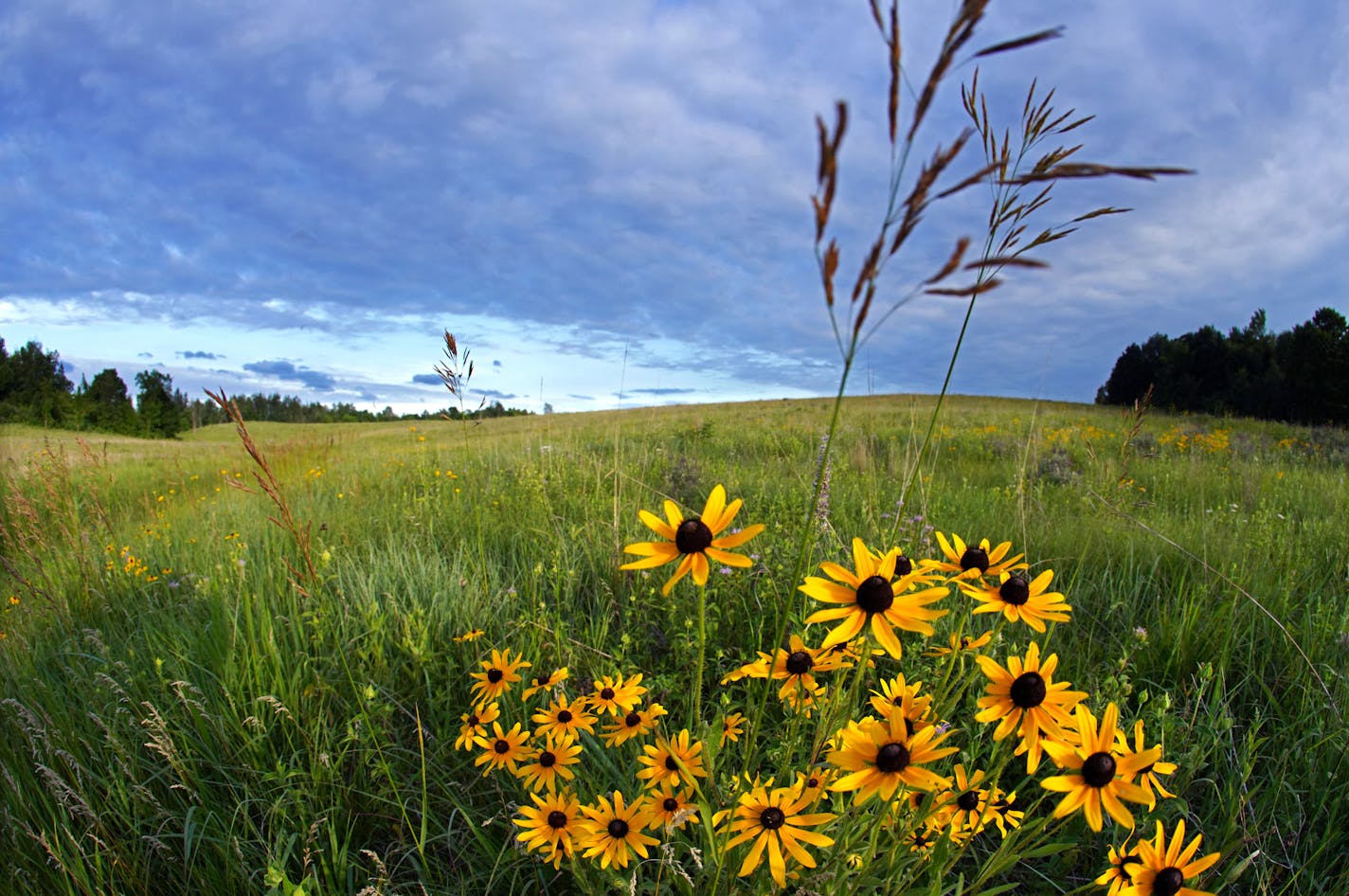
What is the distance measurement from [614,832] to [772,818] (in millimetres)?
335

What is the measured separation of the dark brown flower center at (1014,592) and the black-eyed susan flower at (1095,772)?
0.58 ft

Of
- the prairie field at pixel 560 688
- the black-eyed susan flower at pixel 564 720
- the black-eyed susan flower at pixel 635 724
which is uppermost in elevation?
the black-eyed susan flower at pixel 635 724

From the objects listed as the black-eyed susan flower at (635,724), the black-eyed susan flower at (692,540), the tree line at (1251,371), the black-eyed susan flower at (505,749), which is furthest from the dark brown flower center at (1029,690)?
the tree line at (1251,371)

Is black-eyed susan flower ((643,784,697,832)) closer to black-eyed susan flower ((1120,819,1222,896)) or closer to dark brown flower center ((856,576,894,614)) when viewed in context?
dark brown flower center ((856,576,894,614))

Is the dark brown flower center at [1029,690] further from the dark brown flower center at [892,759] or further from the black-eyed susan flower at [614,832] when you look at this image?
the black-eyed susan flower at [614,832]

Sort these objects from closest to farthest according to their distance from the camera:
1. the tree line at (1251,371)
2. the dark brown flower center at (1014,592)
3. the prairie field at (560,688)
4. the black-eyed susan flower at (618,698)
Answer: the dark brown flower center at (1014,592) < the black-eyed susan flower at (618,698) < the prairie field at (560,688) < the tree line at (1251,371)

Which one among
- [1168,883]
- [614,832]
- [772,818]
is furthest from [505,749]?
[1168,883]

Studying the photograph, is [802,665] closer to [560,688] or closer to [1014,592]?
[1014,592]

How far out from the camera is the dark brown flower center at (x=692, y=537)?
2.83 feet

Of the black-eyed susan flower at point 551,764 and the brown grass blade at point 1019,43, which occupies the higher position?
the brown grass blade at point 1019,43

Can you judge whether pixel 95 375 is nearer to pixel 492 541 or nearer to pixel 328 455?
pixel 328 455

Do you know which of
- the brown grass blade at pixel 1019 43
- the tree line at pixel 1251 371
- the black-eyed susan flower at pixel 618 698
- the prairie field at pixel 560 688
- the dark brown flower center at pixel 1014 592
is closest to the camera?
the brown grass blade at pixel 1019 43

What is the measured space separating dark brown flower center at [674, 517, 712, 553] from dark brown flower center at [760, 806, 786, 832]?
18.2 inches

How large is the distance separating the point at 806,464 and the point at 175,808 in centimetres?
558
